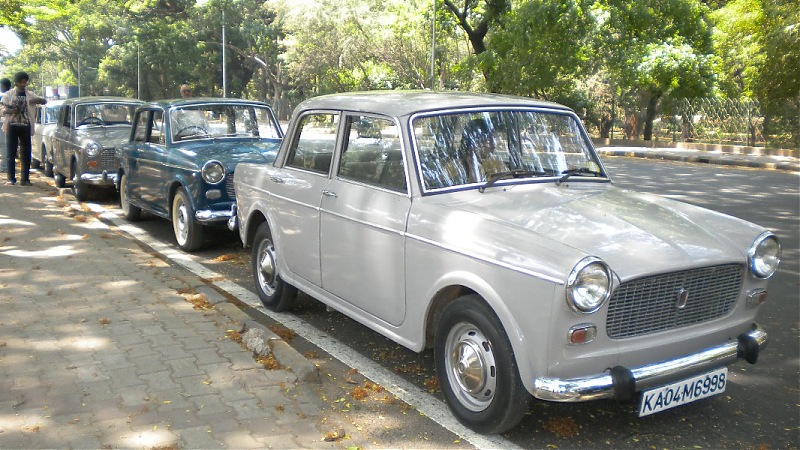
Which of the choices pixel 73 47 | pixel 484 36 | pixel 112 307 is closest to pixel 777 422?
pixel 112 307

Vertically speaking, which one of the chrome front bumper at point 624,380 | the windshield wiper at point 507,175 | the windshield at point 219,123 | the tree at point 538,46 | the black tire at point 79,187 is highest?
the tree at point 538,46

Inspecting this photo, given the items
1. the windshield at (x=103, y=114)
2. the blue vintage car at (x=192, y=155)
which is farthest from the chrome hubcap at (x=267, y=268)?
the windshield at (x=103, y=114)

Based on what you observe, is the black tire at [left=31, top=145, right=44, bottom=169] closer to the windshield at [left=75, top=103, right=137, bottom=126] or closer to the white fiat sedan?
the windshield at [left=75, top=103, right=137, bottom=126]

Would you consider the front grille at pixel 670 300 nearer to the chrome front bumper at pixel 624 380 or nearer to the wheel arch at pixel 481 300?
the chrome front bumper at pixel 624 380

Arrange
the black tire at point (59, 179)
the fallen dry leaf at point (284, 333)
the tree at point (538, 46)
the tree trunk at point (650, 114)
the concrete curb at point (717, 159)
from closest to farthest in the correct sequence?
the fallen dry leaf at point (284, 333), the black tire at point (59, 179), the concrete curb at point (717, 159), the tree at point (538, 46), the tree trunk at point (650, 114)

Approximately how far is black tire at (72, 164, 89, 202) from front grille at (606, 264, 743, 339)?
33.9 feet

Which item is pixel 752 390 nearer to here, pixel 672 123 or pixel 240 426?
pixel 240 426

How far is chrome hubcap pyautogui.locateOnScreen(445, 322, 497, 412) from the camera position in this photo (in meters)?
3.88

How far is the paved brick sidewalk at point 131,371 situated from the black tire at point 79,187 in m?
4.83

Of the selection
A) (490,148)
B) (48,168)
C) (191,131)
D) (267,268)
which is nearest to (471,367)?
(490,148)

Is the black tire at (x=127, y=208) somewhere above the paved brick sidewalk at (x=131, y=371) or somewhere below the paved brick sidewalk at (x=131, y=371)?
above

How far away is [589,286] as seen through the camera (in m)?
3.47

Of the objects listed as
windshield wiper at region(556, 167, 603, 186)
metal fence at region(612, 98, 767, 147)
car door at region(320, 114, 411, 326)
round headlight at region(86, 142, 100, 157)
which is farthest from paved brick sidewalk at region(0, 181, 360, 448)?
metal fence at region(612, 98, 767, 147)

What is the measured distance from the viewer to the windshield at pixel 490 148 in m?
4.62
